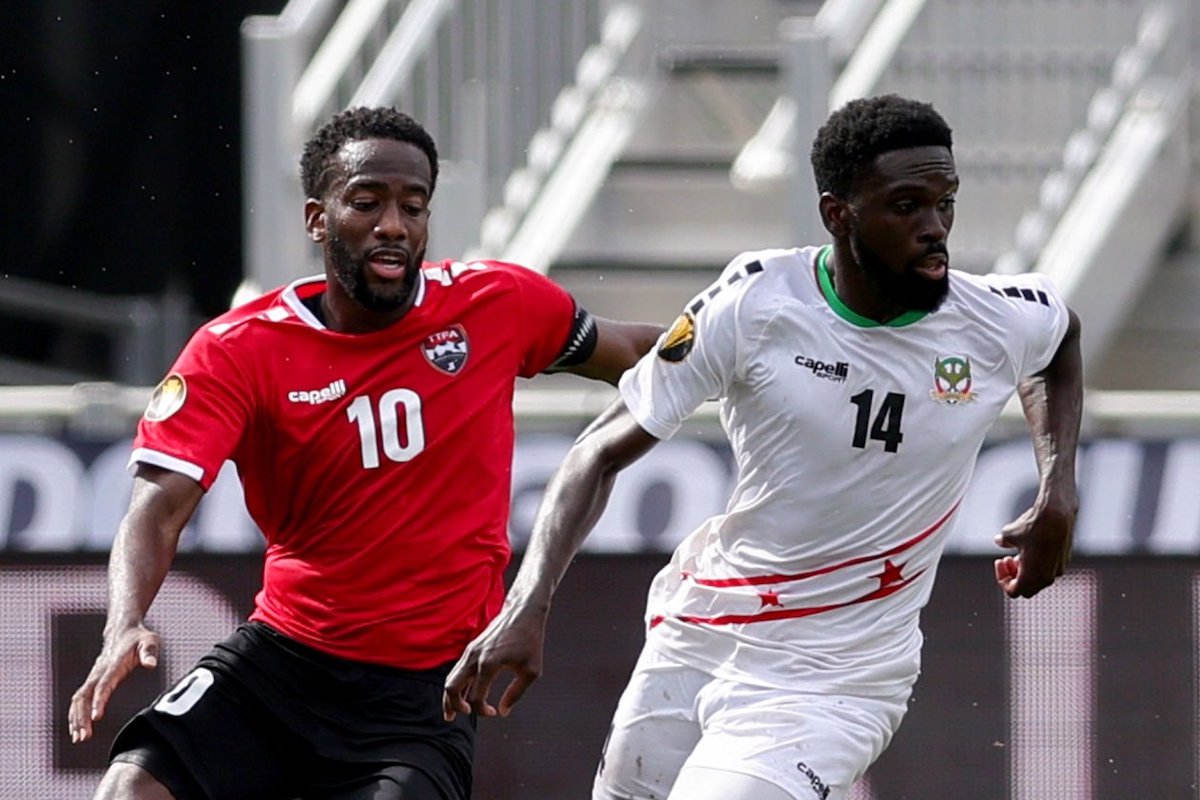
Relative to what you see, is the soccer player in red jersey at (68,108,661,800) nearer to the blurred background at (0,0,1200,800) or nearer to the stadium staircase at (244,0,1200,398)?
the blurred background at (0,0,1200,800)

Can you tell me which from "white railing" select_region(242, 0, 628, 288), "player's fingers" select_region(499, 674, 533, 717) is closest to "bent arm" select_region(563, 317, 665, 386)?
"player's fingers" select_region(499, 674, 533, 717)

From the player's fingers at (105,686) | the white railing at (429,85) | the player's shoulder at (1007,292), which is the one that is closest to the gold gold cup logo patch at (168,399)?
the player's fingers at (105,686)

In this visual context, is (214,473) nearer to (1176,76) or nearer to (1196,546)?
(1196,546)

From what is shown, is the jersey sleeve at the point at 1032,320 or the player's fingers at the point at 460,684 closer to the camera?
the player's fingers at the point at 460,684

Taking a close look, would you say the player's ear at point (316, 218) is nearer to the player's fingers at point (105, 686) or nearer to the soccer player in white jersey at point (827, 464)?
the soccer player in white jersey at point (827, 464)

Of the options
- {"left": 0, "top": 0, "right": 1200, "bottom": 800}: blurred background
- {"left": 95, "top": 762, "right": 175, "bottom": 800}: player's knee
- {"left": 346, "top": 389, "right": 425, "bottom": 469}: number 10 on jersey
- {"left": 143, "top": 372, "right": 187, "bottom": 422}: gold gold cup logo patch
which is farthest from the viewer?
{"left": 0, "top": 0, "right": 1200, "bottom": 800}: blurred background

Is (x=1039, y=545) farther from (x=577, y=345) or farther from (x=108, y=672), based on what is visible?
(x=108, y=672)

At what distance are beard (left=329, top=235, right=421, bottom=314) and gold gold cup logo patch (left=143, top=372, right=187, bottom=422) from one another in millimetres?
437

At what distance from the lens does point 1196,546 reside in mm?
6652

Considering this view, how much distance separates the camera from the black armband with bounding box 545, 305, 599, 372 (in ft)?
19.5

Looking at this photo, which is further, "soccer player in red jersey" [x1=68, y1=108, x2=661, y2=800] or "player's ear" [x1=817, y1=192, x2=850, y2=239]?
"soccer player in red jersey" [x1=68, y1=108, x2=661, y2=800]

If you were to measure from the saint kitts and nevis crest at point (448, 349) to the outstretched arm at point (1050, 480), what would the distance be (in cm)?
129

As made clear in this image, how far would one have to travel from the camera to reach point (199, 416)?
17.7 feet

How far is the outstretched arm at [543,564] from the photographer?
4824 mm
